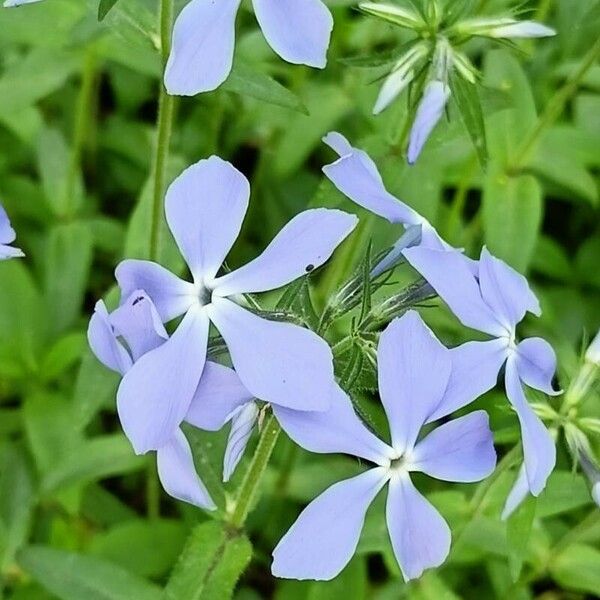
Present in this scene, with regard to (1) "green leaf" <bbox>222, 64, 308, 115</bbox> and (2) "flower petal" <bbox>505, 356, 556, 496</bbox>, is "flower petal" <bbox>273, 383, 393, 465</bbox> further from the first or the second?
(1) "green leaf" <bbox>222, 64, 308, 115</bbox>

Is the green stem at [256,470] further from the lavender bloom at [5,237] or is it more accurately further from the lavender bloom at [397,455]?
the lavender bloom at [5,237]

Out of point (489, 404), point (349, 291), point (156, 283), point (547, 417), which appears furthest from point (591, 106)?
point (156, 283)

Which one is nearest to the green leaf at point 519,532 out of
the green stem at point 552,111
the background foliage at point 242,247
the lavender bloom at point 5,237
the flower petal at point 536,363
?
the background foliage at point 242,247

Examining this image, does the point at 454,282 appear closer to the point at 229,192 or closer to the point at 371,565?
the point at 229,192

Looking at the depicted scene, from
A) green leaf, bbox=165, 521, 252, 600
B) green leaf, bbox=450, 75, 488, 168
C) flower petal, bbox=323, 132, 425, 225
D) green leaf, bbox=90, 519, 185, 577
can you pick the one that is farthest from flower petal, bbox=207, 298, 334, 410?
green leaf, bbox=90, 519, 185, 577

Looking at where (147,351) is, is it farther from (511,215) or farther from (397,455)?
(511,215)
